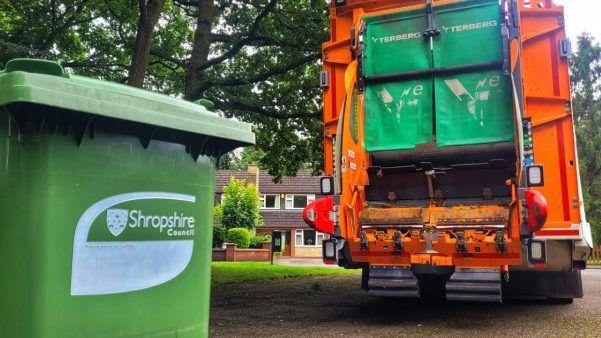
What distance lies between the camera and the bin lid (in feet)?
6.23

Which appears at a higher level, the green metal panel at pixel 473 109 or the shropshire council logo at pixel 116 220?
the green metal panel at pixel 473 109

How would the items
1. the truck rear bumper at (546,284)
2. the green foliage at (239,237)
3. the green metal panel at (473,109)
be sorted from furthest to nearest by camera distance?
the green foliage at (239,237), the truck rear bumper at (546,284), the green metal panel at (473,109)

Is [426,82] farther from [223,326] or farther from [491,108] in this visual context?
[223,326]

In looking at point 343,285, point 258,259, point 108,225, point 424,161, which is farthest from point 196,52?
point 258,259

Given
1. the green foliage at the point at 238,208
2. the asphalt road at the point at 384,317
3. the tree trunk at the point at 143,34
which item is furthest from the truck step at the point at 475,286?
the green foliage at the point at 238,208

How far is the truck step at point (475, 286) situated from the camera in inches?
174

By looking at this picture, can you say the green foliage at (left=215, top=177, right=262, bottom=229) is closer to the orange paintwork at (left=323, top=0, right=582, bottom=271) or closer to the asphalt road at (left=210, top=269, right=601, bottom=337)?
the asphalt road at (left=210, top=269, right=601, bottom=337)

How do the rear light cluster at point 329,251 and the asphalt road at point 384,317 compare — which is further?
the rear light cluster at point 329,251

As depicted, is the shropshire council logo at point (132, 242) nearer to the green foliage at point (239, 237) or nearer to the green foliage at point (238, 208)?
the green foliage at point (239, 237)

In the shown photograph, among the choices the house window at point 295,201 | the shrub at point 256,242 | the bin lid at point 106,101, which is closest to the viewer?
the bin lid at point 106,101

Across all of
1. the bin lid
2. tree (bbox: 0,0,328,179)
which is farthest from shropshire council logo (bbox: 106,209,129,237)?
tree (bbox: 0,0,328,179)

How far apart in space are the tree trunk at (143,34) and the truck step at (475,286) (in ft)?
15.6

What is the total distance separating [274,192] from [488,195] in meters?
32.8

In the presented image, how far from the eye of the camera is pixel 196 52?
984cm
